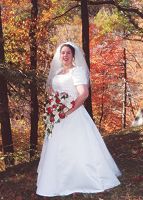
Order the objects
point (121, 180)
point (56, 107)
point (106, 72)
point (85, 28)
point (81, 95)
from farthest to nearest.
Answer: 1. point (106, 72)
2. point (85, 28)
3. point (121, 180)
4. point (56, 107)
5. point (81, 95)

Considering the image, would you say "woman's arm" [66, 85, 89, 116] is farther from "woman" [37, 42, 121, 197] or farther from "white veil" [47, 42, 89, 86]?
"white veil" [47, 42, 89, 86]

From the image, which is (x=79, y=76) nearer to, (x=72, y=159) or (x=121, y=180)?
(x=72, y=159)

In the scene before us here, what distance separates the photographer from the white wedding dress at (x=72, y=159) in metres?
7.46

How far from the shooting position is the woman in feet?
24.4

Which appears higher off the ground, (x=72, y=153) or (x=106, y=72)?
(x=106, y=72)

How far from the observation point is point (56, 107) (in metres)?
7.42

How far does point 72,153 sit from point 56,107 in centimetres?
90

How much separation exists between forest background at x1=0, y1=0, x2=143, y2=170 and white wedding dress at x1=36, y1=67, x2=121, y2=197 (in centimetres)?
248

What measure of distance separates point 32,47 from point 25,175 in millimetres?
10051

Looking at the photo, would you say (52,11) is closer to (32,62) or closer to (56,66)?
(32,62)

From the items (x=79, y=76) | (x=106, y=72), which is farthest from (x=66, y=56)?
(x=106, y=72)

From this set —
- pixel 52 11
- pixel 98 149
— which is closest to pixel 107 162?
pixel 98 149

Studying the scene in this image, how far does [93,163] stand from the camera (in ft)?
24.6

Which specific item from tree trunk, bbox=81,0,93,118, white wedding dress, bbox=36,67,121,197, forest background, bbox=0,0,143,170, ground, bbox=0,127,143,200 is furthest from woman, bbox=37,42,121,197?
tree trunk, bbox=81,0,93,118
